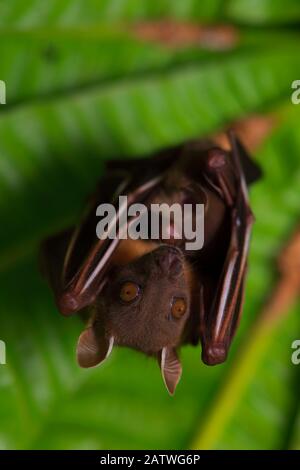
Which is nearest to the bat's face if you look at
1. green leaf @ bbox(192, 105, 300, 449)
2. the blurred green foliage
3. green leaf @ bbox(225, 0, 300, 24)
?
the blurred green foliage

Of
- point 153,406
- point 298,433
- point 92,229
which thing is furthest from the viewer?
point 153,406

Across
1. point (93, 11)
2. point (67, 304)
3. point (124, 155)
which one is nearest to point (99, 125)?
point (124, 155)

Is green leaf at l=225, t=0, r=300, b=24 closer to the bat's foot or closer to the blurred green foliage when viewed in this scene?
the blurred green foliage

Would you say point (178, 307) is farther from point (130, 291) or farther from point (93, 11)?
point (93, 11)

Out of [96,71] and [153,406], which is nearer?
[153,406]

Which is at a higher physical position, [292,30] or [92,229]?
[292,30]

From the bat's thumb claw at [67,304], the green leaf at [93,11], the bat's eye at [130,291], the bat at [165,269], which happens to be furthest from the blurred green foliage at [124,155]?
the bat's eye at [130,291]

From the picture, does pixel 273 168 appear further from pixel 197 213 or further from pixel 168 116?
pixel 197 213

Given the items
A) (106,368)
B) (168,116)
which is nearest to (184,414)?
(106,368)

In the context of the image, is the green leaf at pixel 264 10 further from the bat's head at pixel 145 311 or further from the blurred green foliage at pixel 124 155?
the bat's head at pixel 145 311
